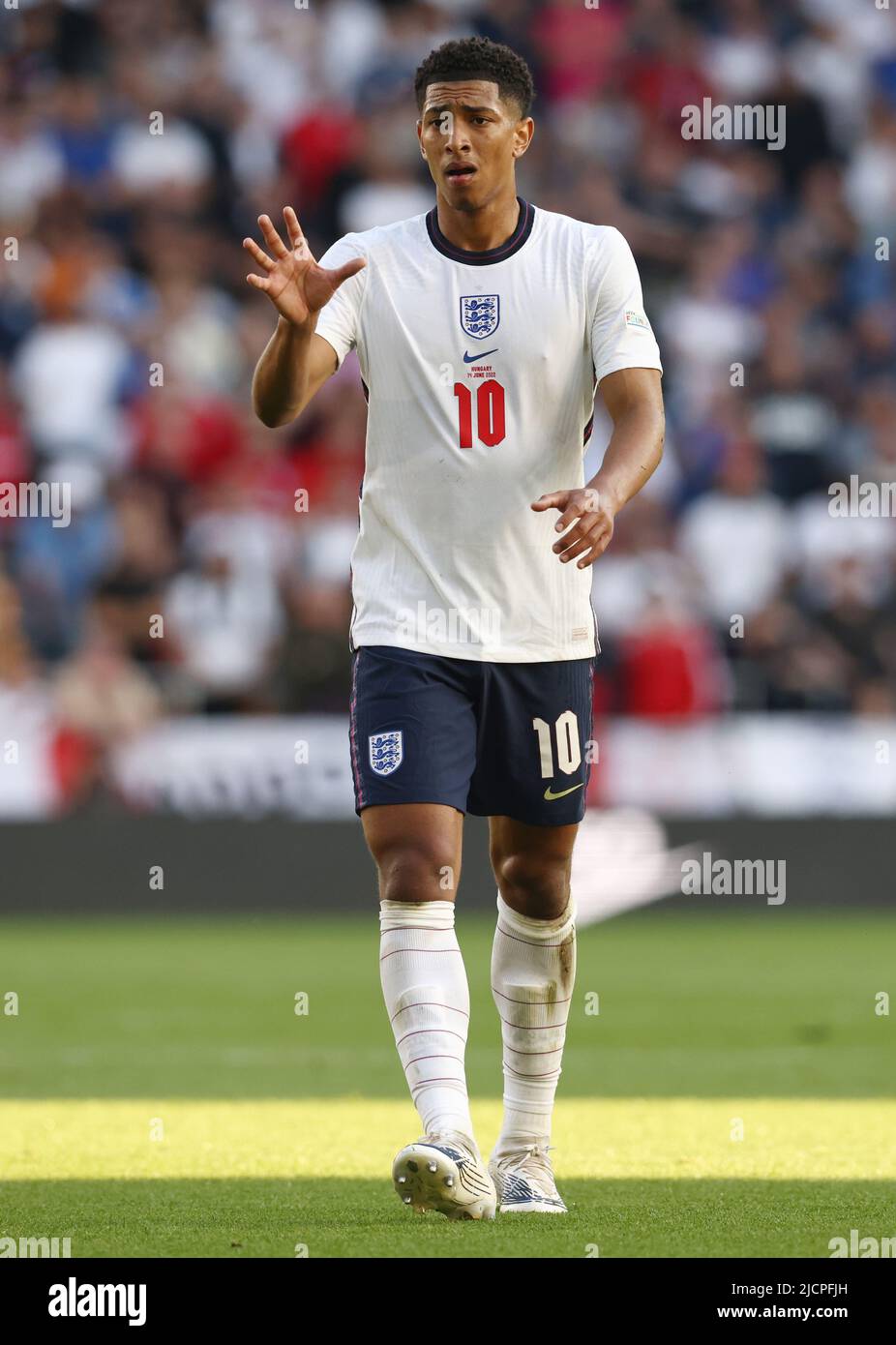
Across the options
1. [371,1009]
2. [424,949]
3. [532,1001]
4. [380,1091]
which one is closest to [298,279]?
[424,949]

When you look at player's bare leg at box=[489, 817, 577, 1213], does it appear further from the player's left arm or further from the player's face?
the player's face

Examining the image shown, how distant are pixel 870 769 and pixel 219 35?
8.60 meters

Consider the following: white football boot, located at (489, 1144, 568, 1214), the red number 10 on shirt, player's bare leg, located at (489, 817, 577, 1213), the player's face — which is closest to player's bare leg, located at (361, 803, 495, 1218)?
white football boot, located at (489, 1144, 568, 1214)

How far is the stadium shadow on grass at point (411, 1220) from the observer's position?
4.78m

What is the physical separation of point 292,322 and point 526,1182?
2.12 m

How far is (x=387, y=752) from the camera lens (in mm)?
5418

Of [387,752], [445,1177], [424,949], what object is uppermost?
[387,752]

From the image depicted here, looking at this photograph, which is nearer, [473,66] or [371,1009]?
[473,66]

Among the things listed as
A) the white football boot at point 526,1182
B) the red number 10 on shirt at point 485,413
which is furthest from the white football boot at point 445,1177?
the red number 10 on shirt at point 485,413

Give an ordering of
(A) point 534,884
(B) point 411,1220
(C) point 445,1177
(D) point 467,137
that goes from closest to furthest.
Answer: (C) point 445,1177
(B) point 411,1220
(D) point 467,137
(A) point 534,884

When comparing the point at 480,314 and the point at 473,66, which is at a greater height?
the point at 473,66

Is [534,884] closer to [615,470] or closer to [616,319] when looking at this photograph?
[615,470]

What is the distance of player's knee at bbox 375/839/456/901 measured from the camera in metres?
5.32

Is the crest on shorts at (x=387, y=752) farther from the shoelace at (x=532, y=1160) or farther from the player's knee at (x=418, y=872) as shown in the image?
the shoelace at (x=532, y=1160)
